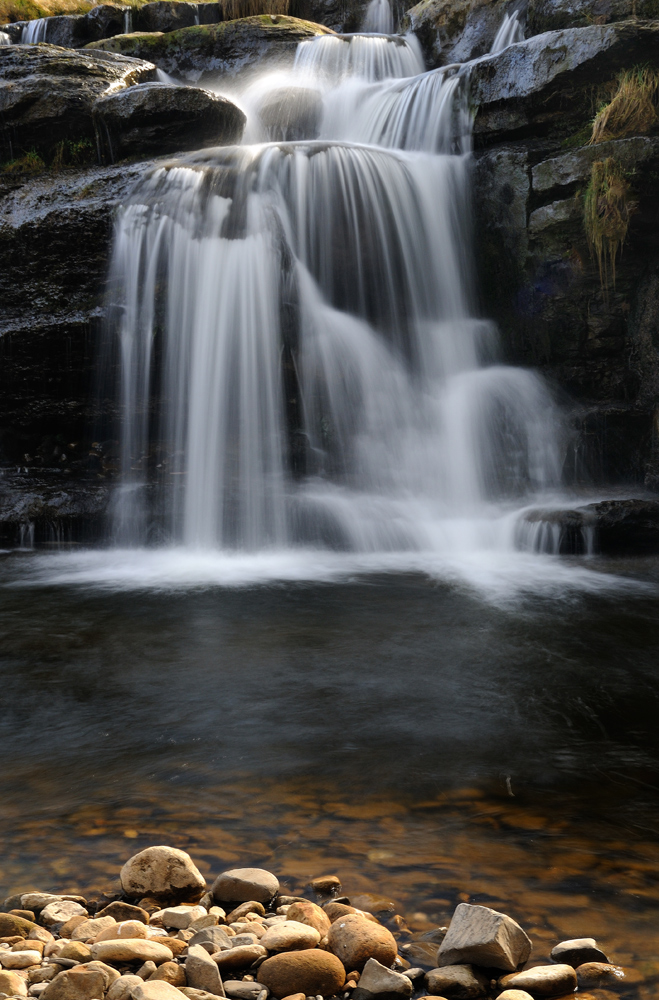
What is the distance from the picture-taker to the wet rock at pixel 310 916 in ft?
6.81

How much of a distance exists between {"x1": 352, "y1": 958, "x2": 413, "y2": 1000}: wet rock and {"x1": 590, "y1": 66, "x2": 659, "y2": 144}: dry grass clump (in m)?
10.4

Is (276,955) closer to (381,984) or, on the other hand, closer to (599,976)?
(381,984)

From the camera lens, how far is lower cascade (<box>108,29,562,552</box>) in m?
9.16

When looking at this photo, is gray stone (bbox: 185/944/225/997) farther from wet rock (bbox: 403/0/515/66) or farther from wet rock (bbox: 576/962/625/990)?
wet rock (bbox: 403/0/515/66)

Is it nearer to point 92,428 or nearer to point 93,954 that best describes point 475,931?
point 93,954

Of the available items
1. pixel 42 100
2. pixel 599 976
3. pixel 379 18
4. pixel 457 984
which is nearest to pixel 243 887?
pixel 457 984

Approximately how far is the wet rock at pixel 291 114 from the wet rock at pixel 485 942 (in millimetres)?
13631

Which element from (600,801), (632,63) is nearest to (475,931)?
(600,801)

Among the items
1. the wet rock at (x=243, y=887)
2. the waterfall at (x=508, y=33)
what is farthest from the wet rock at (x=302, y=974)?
the waterfall at (x=508, y=33)

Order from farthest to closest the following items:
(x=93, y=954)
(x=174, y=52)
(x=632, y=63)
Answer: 1. (x=174, y=52)
2. (x=632, y=63)
3. (x=93, y=954)

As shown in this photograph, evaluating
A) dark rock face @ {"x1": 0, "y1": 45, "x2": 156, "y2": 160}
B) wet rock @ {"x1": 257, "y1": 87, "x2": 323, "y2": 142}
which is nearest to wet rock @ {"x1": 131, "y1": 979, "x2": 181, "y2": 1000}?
dark rock face @ {"x1": 0, "y1": 45, "x2": 156, "y2": 160}

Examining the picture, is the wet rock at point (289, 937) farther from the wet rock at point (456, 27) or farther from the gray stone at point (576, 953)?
the wet rock at point (456, 27)

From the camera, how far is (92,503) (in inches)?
371

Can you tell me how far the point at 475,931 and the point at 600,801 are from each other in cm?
128
